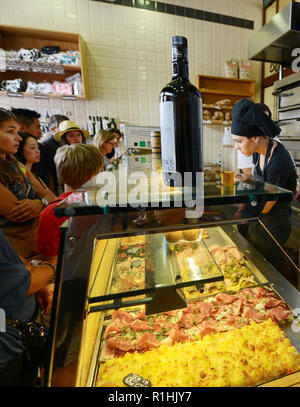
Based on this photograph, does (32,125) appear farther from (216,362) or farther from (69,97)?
(216,362)

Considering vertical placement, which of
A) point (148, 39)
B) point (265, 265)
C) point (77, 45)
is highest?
point (148, 39)

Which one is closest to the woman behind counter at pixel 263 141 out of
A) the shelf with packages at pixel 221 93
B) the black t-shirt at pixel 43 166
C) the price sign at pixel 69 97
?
the black t-shirt at pixel 43 166

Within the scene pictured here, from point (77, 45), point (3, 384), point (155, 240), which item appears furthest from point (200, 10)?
point (3, 384)

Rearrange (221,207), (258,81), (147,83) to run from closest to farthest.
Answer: (221,207) < (147,83) < (258,81)

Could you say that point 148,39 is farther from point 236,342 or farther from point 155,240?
point 236,342

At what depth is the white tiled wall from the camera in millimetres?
3697

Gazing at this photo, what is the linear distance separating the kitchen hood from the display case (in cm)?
327

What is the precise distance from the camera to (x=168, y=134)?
28.6 inches

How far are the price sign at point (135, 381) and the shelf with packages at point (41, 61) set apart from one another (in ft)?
12.7

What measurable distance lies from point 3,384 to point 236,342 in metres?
0.88

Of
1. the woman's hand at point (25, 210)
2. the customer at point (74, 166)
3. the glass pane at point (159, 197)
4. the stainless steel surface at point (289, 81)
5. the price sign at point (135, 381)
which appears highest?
the stainless steel surface at point (289, 81)

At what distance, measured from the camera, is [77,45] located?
12.2 ft

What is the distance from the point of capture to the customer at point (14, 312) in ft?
2.85

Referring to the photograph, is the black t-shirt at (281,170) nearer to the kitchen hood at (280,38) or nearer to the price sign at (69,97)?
the kitchen hood at (280,38)
